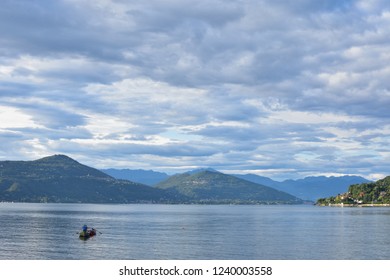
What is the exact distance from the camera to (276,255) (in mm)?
134125

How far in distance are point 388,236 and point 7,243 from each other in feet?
399

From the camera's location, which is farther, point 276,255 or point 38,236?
point 38,236

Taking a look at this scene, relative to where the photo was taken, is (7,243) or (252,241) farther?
(252,241)
